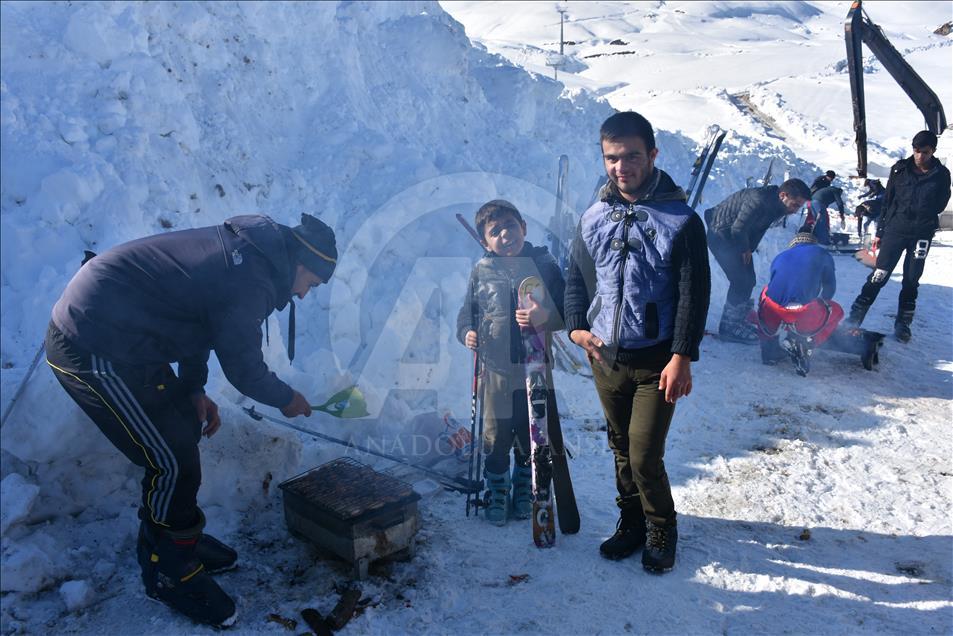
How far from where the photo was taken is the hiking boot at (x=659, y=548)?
145 inches

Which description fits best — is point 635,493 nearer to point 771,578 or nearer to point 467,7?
point 771,578

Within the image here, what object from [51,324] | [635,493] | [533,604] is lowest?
[533,604]

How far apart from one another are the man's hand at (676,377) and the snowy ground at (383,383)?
1.20 metres

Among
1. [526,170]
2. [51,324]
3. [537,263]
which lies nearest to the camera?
[51,324]

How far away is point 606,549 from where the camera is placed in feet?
12.7

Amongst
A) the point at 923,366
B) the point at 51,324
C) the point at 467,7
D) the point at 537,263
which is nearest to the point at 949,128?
the point at 923,366

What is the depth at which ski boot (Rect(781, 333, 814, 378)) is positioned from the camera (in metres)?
7.00

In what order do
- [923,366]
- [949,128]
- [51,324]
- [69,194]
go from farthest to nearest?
[949,128], [923,366], [69,194], [51,324]

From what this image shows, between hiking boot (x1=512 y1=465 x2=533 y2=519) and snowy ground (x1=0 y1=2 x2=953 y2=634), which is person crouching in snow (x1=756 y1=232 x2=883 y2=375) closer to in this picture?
snowy ground (x1=0 y1=2 x2=953 y2=634)

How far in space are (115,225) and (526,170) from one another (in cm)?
600

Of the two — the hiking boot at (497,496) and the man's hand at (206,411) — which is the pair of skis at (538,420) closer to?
the hiking boot at (497,496)

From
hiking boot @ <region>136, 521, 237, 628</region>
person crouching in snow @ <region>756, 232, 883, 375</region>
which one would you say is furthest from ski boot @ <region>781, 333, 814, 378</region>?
hiking boot @ <region>136, 521, 237, 628</region>

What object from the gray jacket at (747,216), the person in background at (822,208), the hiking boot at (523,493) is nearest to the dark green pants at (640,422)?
the hiking boot at (523,493)

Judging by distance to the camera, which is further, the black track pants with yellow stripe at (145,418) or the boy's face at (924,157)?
the boy's face at (924,157)
